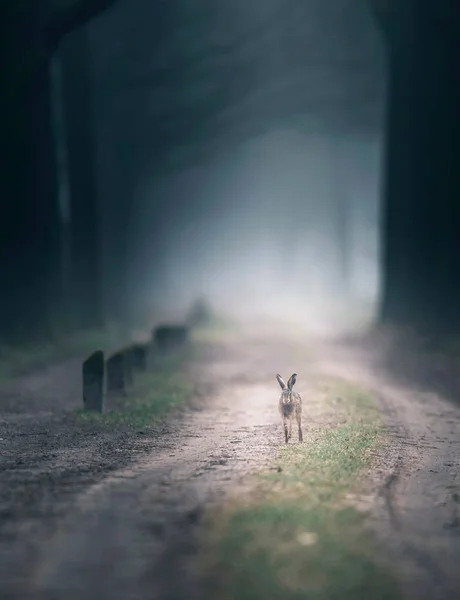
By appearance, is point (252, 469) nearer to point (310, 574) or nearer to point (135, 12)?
point (310, 574)

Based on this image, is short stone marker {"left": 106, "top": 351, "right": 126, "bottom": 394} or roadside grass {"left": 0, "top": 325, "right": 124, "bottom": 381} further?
roadside grass {"left": 0, "top": 325, "right": 124, "bottom": 381}

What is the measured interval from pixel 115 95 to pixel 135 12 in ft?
22.2

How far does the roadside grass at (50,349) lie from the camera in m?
15.7

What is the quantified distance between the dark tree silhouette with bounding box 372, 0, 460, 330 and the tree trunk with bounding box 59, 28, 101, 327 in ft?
37.0

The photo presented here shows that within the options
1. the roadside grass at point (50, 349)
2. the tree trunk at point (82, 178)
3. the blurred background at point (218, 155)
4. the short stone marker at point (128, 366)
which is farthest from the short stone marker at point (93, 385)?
the tree trunk at point (82, 178)

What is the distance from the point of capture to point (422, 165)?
21094mm

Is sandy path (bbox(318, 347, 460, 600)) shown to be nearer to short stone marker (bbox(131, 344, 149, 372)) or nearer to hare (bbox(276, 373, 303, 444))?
hare (bbox(276, 373, 303, 444))

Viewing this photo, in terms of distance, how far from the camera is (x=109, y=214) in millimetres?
39688

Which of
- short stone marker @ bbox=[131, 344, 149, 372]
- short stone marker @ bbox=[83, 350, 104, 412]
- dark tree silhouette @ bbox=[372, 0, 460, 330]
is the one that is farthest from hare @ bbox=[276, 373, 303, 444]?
dark tree silhouette @ bbox=[372, 0, 460, 330]

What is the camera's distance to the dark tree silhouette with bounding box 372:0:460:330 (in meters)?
19.9

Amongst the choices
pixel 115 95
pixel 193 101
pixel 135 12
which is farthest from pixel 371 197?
pixel 135 12

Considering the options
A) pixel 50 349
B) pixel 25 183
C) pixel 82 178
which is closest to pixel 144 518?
pixel 50 349

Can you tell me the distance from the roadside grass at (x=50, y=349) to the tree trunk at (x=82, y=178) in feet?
9.29

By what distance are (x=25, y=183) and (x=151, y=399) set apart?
1000 cm
